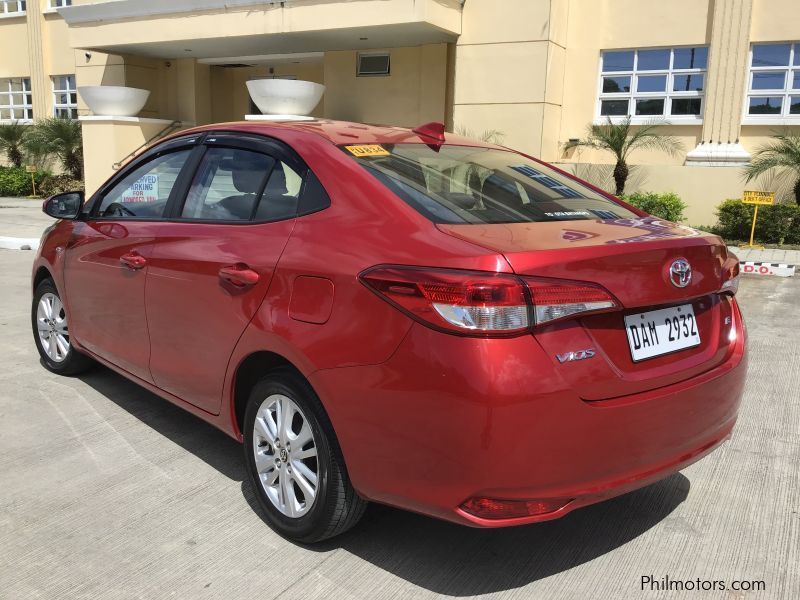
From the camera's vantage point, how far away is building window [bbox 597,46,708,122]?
1462cm

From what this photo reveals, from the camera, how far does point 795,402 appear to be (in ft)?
15.9

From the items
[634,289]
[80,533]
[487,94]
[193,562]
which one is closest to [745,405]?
[634,289]

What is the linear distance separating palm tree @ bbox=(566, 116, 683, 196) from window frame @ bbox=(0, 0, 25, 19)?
19973 mm

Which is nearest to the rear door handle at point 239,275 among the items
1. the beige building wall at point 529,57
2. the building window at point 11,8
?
the beige building wall at point 529,57

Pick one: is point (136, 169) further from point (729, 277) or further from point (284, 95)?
point (284, 95)

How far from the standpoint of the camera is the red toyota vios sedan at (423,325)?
236 centimetres

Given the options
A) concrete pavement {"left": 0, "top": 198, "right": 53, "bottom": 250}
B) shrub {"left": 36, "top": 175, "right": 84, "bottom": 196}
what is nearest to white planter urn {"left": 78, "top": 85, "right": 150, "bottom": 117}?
concrete pavement {"left": 0, "top": 198, "right": 53, "bottom": 250}

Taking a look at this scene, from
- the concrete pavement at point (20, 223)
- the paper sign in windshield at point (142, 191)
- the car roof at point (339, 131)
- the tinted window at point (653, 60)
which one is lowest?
the concrete pavement at point (20, 223)

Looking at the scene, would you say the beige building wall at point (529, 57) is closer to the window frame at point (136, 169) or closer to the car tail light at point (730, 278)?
the window frame at point (136, 169)

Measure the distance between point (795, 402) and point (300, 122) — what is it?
368 cm

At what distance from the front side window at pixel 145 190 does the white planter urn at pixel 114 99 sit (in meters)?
15.9

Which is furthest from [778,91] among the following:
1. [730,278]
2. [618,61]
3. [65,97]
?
[65,97]

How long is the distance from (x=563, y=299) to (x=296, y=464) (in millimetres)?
1272

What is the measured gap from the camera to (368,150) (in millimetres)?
3205
